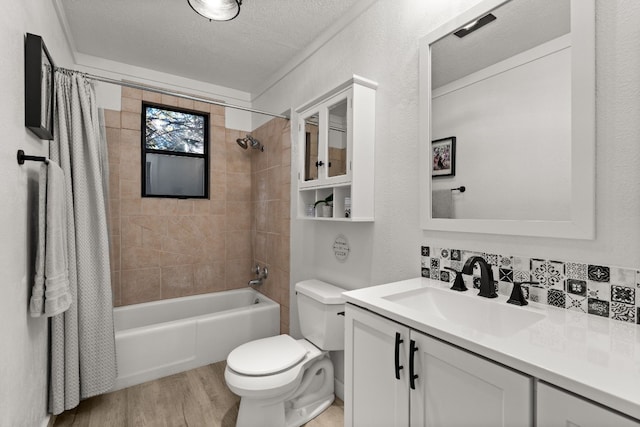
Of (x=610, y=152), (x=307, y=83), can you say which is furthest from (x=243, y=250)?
(x=610, y=152)

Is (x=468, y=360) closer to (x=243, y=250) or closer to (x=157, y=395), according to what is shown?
(x=157, y=395)

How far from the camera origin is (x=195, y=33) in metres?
2.23

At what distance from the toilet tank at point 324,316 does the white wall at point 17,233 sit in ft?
4.41

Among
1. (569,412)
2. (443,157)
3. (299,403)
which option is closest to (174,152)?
(299,403)

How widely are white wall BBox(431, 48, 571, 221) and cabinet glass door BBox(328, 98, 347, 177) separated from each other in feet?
1.71

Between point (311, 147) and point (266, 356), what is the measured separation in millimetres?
1317

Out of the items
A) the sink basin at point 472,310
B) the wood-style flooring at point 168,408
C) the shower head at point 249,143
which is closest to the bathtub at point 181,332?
the wood-style flooring at point 168,408

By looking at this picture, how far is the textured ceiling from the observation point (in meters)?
1.95

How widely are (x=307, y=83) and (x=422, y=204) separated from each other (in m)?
1.47

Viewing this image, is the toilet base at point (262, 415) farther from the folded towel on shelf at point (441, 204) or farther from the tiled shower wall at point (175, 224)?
the tiled shower wall at point (175, 224)

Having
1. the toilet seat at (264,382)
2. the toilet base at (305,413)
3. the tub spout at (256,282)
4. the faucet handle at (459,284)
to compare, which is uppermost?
the faucet handle at (459,284)

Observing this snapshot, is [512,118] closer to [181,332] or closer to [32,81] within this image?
[32,81]

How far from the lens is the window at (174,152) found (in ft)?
9.41

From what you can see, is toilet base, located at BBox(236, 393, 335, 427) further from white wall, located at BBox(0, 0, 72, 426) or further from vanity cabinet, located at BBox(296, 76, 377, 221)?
vanity cabinet, located at BBox(296, 76, 377, 221)
